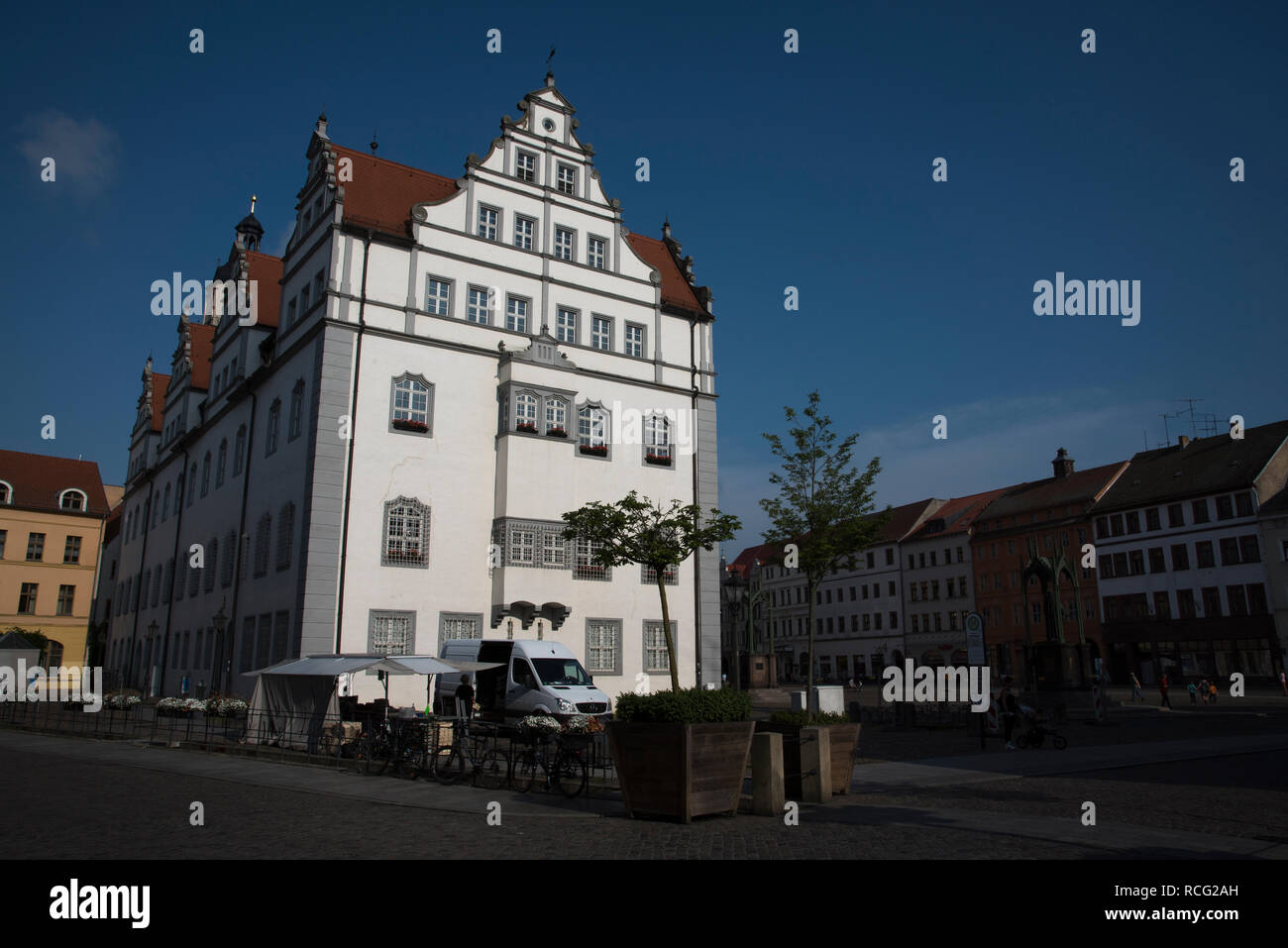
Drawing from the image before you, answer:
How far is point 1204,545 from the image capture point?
61.3 meters

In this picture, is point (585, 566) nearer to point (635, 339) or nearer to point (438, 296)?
point (635, 339)

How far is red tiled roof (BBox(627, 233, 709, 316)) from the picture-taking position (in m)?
38.3

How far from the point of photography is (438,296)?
32031 millimetres

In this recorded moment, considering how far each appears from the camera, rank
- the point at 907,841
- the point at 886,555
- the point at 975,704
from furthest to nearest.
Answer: the point at 886,555 → the point at 975,704 → the point at 907,841

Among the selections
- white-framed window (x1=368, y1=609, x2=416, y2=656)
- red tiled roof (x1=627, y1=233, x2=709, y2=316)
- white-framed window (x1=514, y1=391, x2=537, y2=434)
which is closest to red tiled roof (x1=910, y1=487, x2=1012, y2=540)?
red tiled roof (x1=627, y1=233, x2=709, y2=316)

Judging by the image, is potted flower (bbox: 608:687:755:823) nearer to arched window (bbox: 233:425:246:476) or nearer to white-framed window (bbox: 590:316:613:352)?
white-framed window (bbox: 590:316:613:352)

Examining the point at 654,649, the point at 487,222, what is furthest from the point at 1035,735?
the point at 487,222

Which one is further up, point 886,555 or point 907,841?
point 886,555

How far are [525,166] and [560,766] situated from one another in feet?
89.5
